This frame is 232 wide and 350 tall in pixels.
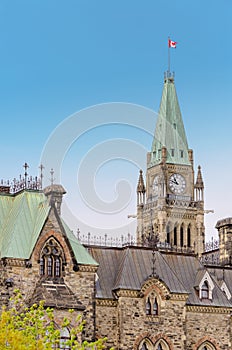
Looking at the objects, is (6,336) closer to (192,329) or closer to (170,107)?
(192,329)

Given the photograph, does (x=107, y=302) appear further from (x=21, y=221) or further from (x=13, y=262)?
(x=21, y=221)

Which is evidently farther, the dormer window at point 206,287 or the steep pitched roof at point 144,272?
the dormer window at point 206,287

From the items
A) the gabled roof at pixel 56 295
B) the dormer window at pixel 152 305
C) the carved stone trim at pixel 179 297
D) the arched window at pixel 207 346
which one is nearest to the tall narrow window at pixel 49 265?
the gabled roof at pixel 56 295

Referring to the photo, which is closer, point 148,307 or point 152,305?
point 148,307

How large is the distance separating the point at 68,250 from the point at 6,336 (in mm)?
26169

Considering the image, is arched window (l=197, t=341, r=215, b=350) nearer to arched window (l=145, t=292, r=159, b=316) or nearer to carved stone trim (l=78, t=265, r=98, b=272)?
arched window (l=145, t=292, r=159, b=316)

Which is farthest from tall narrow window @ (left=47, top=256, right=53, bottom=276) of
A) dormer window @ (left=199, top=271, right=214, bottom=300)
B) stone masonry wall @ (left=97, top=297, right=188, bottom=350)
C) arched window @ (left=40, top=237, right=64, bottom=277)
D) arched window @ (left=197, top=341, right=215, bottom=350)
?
arched window @ (left=197, top=341, right=215, bottom=350)

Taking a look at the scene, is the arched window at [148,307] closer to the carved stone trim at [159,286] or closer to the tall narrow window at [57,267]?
the carved stone trim at [159,286]

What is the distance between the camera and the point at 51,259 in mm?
81062

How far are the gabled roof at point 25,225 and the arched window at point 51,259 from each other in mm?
926

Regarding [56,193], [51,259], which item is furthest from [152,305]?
[56,193]

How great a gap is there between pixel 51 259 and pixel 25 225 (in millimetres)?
3209

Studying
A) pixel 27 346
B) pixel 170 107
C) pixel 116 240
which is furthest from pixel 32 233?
pixel 170 107

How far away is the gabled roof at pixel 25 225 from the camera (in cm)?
8056
